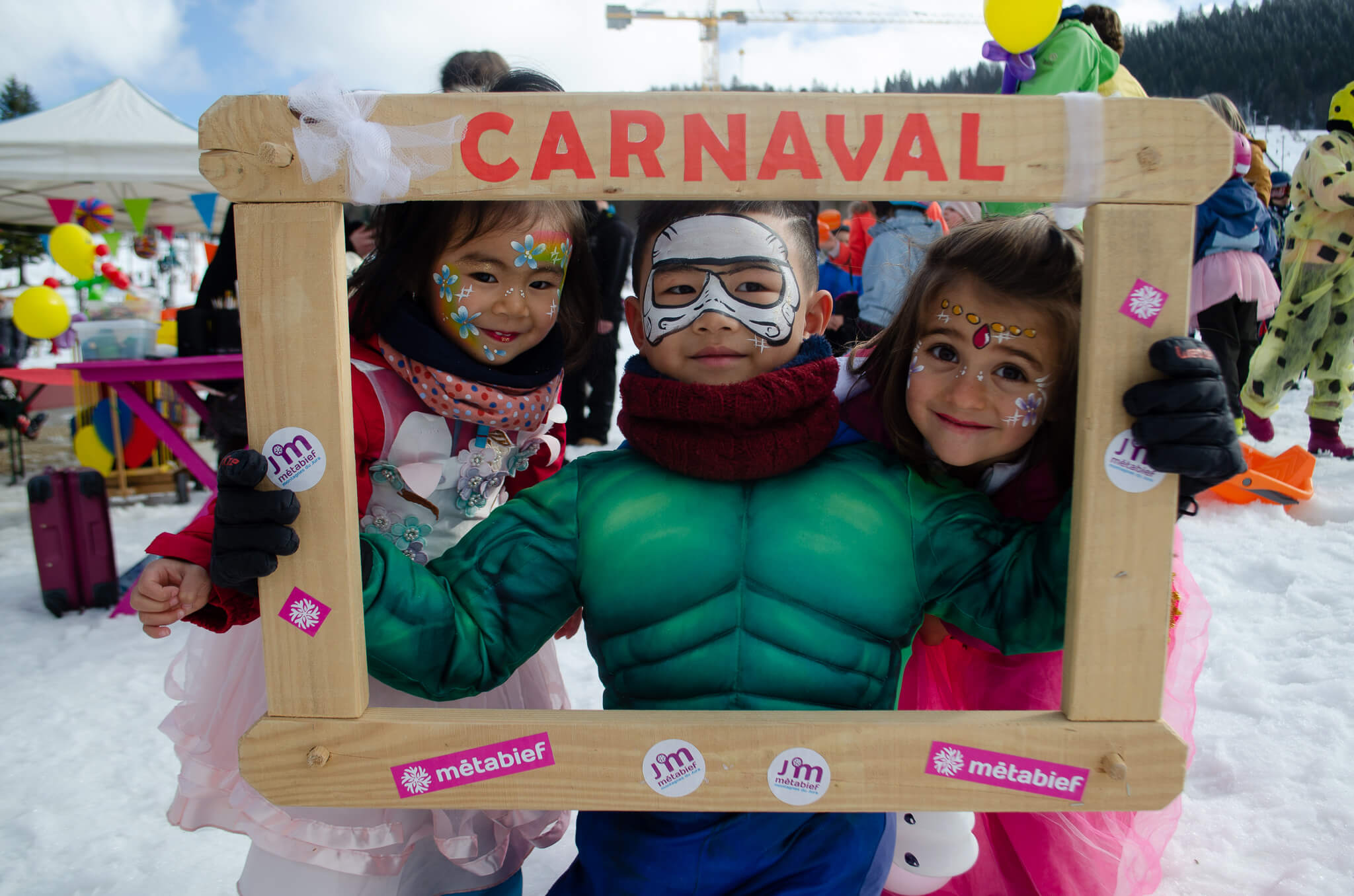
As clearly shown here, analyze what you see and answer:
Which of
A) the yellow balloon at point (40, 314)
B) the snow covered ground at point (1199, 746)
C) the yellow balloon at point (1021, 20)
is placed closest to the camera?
the snow covered ground at point (1199, 746)

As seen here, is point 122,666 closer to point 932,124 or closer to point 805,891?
point 805,891

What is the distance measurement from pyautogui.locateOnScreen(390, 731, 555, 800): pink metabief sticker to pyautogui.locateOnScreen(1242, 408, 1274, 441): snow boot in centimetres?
527

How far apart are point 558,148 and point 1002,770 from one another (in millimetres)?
835

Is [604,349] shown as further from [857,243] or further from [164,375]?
[164,375]

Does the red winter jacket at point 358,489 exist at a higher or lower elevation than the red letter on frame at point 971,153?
lower

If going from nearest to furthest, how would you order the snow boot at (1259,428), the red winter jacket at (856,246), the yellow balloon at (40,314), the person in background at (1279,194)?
1. the snow boot at (1259,428)
2. the red winter jacket at (856,246)
3. the yellow balloon at (40,314)
4. the person in background at (1279,194)

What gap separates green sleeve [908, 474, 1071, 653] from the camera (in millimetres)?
1084

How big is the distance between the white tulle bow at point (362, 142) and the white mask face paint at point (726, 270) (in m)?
0.38

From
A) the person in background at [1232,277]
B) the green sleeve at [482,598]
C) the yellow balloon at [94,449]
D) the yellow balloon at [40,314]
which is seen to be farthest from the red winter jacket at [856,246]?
the yellow balloon at [40,314]

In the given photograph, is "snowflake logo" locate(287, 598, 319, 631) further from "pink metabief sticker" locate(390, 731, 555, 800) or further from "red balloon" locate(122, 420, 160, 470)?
"red balloon" locate(122, 420, 160, 470)

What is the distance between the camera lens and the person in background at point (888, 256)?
335cm

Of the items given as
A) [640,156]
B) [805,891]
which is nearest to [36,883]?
[805,891]

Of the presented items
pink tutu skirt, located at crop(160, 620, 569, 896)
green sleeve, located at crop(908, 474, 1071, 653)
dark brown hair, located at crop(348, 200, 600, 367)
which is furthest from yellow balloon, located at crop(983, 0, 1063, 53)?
pink tutu skirt, located at crop(160, 620, 569, 896)

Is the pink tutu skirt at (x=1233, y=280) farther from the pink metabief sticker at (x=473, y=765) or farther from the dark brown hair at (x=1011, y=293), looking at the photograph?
the pink metabief sticker at (x=473, y=765)
